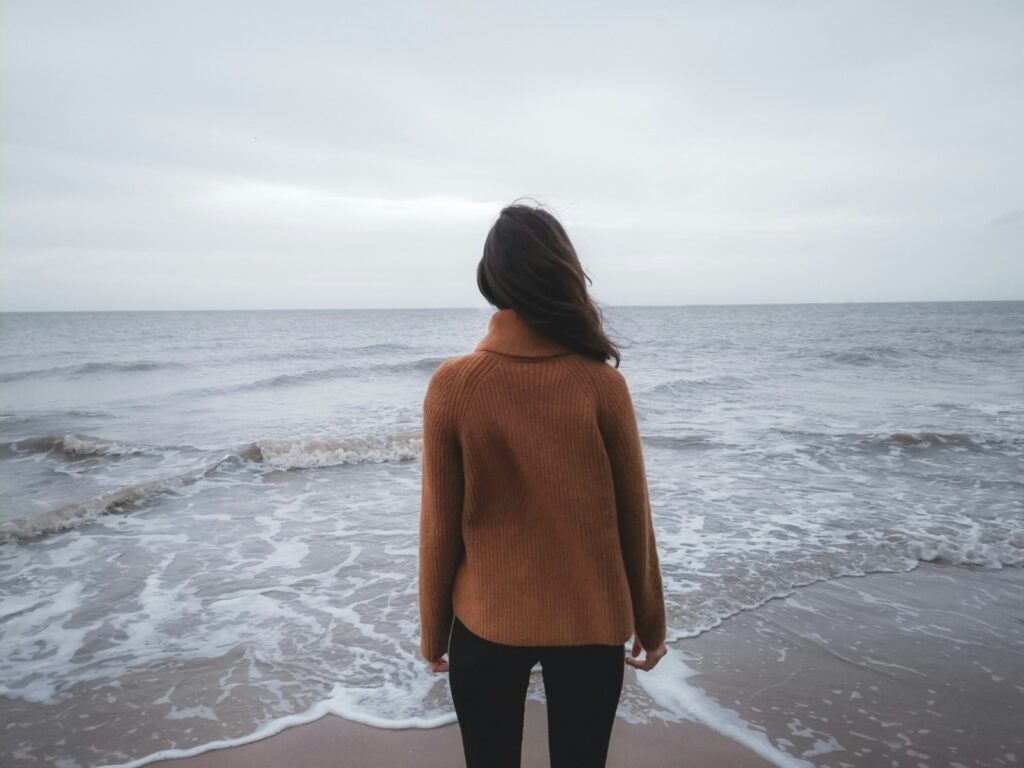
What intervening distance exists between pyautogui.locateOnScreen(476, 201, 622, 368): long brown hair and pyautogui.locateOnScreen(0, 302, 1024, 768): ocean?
1.51ft

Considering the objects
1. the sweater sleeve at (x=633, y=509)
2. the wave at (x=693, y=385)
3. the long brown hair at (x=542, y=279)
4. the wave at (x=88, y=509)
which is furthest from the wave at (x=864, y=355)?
the long brown hair at (x=542, y=279)

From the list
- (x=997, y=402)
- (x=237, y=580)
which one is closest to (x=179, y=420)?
(x=237, y=580)

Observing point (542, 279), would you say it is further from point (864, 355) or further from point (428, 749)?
point (864, 355)

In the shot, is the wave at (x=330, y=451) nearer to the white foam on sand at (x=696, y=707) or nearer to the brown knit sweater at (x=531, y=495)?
the white foam on sand at (x=696, y=707)

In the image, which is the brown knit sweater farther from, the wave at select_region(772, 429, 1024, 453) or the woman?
the wave at select_region(772, 429, 1024, 453)

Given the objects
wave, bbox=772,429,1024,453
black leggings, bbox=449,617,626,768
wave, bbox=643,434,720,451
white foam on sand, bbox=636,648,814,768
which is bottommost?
white foam on sand, bbox=636,648,814,768

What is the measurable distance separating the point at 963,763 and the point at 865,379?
19304 millimetres

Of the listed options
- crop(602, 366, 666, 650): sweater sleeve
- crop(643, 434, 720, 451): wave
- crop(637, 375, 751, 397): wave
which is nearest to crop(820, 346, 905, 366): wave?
crop(637, 375, 751, 397): wave

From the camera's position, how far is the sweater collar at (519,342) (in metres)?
1.44

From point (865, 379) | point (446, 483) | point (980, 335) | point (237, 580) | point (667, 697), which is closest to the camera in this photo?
point (446, 483)

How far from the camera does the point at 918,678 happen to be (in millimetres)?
3785

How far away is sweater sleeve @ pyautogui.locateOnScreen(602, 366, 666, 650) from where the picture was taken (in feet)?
4.83

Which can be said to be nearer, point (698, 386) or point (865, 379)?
point (698, 386)

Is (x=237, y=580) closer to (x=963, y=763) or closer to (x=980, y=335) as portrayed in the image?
(x=963, y=763)
